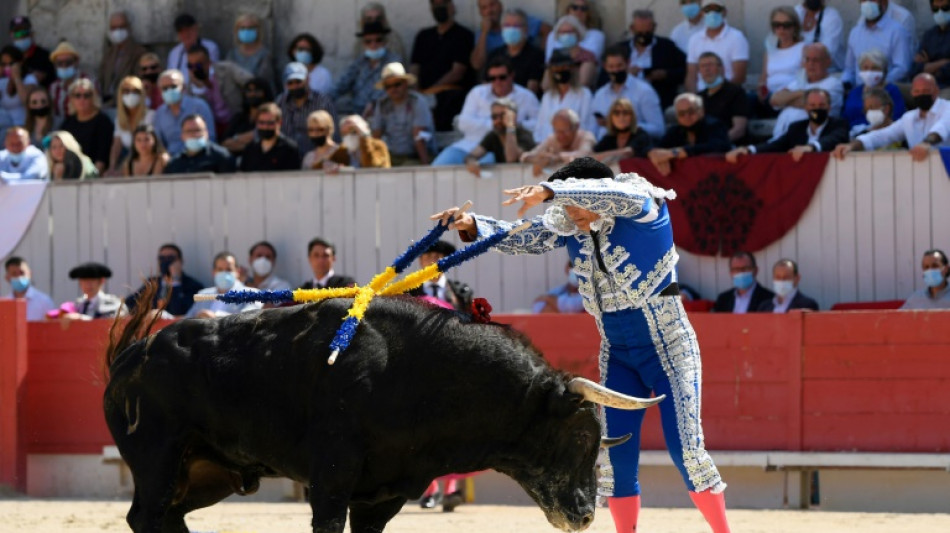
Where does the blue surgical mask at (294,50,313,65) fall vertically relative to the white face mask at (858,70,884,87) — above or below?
above

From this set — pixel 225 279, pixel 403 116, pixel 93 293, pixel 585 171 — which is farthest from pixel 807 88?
pixel 585 171

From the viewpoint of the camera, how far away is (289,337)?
5.43m

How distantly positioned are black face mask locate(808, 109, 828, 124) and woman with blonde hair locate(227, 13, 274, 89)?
417 centimetres

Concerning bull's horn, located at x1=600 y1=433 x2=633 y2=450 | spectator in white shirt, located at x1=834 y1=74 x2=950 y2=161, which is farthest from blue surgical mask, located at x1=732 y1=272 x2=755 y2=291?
bull's horn, located at x1=600 y1=433 x2=633 y2=450

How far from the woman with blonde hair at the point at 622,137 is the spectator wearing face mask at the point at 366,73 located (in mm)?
2322

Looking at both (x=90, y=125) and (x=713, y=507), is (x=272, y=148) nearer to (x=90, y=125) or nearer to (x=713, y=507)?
(x=90, y=125)

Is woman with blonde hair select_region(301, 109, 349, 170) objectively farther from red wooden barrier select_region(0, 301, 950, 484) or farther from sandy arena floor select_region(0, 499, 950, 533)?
sandy arena floor select_region(0, 499, 950, 533)

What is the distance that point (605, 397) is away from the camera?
5.24 m

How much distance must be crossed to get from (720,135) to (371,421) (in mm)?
4775

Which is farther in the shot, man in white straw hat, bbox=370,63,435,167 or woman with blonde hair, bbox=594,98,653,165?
man in white straw hat, bbox=370,63,435,167

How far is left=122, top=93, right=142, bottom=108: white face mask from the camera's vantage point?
11.2 metres

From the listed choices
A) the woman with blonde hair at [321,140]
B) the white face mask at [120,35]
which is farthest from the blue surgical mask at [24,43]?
the woman with blonde hair at [321,140]

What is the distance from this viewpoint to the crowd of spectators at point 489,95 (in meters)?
9.54

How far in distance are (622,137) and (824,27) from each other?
5.23 feet
